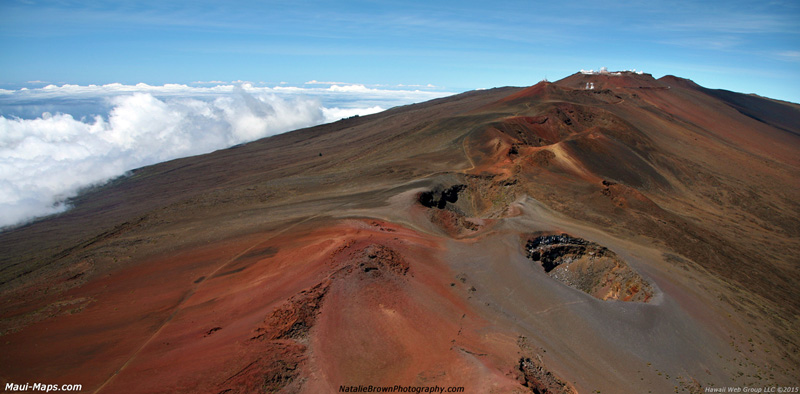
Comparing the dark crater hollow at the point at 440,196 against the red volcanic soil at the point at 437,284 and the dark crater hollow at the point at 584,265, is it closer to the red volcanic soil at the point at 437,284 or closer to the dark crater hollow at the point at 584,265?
the red volcanic soil at the point at 437,284

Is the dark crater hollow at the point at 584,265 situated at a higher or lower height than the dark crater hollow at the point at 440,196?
lower

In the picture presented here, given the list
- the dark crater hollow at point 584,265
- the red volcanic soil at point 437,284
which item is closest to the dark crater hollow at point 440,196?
the red volcanic soil at point 437,284

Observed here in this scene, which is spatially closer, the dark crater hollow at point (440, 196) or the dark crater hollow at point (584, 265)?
the dark crater hollow at point (584, 265)

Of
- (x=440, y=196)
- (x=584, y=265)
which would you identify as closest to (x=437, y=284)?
(x=584, y=265)

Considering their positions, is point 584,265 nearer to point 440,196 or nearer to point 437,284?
point 437,284

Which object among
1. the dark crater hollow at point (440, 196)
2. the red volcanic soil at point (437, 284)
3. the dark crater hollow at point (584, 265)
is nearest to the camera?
the red volcanic soil at point (437, 284)

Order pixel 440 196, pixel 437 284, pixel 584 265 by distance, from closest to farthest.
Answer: pixel 437 284, pixel 584 265, pixel 440 196

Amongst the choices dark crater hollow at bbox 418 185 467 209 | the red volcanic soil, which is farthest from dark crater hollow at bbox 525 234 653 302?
dark crater hollow at bbox 418 185 467 209
